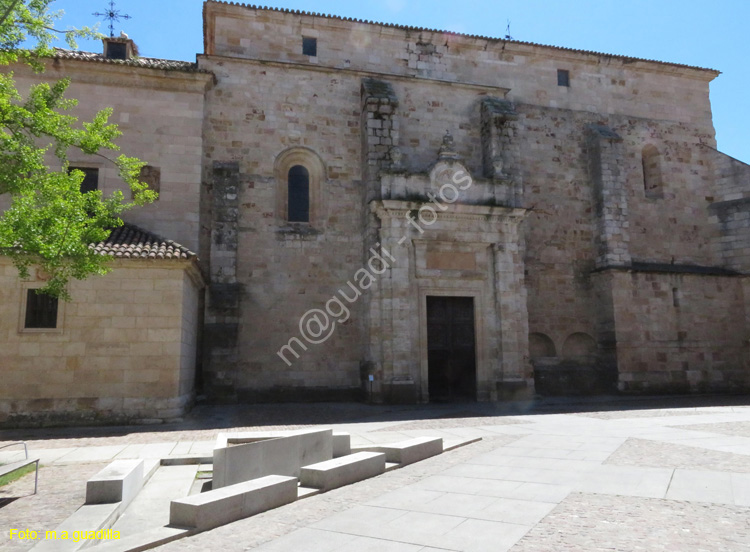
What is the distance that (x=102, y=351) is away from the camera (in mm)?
13281

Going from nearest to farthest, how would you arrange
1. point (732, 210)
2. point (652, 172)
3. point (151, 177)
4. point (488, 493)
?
point (488, 493)
point (151, 177)
point (732, 210)
point (652, 172)

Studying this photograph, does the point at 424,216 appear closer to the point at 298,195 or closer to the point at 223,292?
the point at 298,195

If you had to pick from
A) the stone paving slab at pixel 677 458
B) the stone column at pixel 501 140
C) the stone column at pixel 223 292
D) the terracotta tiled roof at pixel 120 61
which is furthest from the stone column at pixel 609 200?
the terracotta tiled roof at pixel 120 61

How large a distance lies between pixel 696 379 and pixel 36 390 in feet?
72.1

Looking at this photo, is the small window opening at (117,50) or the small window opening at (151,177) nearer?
the small window opening at (151,177)

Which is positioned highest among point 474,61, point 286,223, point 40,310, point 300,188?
point 474,61

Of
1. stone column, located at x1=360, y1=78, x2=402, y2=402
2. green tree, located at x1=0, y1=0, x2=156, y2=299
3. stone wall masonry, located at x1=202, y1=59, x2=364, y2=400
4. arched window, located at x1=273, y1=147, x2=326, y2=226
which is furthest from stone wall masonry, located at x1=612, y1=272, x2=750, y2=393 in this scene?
green tree, located at x1=0, y1=0, x2=156, y2=299

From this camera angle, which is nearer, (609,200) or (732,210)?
(609,200)

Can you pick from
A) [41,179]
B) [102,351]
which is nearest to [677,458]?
[41,179]

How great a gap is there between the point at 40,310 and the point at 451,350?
11.9 meters

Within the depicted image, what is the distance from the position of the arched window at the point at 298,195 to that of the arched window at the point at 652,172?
14.7 m

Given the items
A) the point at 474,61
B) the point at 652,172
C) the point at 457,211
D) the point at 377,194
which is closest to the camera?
the point at 377,194

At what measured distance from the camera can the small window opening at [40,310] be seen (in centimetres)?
1317

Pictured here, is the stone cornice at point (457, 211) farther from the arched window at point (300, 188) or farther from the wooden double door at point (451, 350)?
the wooden double door at point (451, 350)
